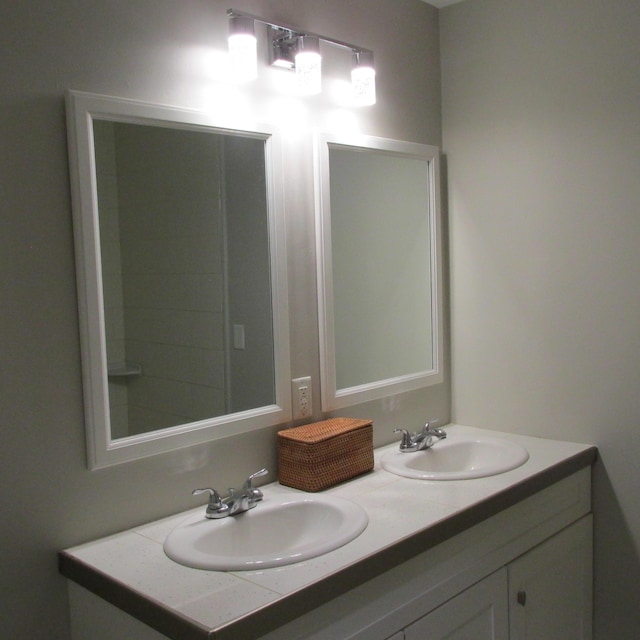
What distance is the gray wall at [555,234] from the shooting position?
2131mm

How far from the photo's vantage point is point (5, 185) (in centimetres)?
143

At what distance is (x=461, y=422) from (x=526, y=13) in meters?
1.43

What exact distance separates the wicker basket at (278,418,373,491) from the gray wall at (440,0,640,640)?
70 cm

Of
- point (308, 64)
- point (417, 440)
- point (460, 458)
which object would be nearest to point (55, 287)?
point (308, 64)

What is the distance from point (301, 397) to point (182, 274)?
53cm

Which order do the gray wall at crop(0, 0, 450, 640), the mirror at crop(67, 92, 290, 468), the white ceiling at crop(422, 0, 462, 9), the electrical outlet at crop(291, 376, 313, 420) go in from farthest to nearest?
the white ceiling at crop(422, 0, 462, 9) → the electrical outlet at crop(291, 376, 313, 420) → the mirror at crop(67, 92, 290, 468) → the gray wall at crop(0, 0, 450, 640)

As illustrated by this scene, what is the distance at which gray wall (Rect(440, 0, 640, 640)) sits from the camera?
83.9 inches

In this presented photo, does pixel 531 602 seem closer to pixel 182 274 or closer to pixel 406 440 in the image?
pixel 406 440

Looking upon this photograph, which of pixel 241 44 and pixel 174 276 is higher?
pixel 241 44

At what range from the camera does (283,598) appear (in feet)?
4.26

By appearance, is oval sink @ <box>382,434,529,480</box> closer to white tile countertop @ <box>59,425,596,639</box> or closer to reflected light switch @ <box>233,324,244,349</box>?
white tile countertop @ <box>59,425,596,639</box>

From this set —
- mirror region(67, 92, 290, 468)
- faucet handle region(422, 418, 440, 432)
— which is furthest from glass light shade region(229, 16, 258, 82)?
faucet handle region(422, 418, 440, 432)

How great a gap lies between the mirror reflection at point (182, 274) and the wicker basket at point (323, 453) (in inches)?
6.0

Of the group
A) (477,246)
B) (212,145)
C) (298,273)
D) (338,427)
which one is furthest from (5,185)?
(477,246)
